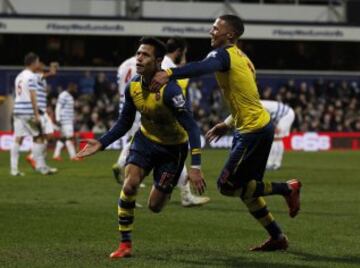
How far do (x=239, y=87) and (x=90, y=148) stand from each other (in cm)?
162

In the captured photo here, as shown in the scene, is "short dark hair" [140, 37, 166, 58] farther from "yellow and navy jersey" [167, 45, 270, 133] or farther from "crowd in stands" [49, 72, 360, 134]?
"crowd in stands" [49, 72, 360, 134]

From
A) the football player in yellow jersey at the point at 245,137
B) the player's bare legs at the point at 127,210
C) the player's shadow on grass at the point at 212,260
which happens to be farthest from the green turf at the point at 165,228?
the football player in yellow jersey at the point at 245,137

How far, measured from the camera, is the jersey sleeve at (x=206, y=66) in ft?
29.5

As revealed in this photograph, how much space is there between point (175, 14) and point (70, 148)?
1634 cm

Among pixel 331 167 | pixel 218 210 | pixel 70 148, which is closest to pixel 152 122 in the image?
pixel 218 210

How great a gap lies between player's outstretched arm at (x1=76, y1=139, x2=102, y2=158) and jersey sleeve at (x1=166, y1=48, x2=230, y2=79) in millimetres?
1298

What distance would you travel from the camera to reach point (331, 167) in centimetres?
2562

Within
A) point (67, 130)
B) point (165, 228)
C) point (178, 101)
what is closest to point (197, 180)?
point (178, 101)

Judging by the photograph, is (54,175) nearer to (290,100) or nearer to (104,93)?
(104,93)

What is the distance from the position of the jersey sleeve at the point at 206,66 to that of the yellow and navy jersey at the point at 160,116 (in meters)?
0.51

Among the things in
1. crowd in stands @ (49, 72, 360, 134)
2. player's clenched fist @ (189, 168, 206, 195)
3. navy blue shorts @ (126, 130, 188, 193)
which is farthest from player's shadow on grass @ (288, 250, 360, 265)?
crowd in stands @ (49, 72, 360, 134)

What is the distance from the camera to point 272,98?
39312 mm

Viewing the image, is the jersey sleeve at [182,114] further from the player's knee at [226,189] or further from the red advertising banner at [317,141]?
the red advertising banner at [317,141]

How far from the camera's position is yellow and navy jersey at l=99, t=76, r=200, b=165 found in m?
9.79
